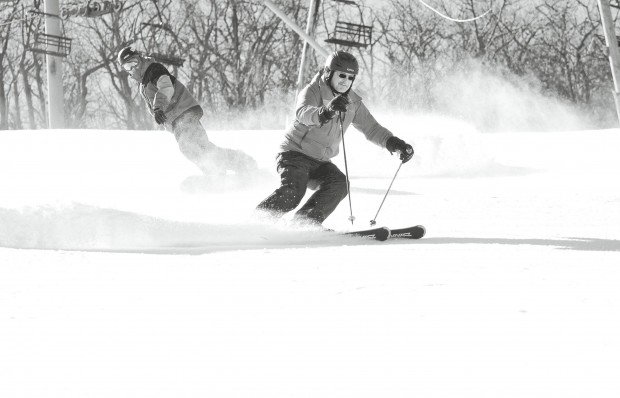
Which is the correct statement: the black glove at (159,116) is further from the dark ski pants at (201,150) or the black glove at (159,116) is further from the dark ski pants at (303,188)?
the dark ski pants at (303,188)

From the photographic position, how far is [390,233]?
6.52 metres

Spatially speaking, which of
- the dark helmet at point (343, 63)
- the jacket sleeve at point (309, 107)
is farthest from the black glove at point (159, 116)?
the dark helmet at point (343, 63)

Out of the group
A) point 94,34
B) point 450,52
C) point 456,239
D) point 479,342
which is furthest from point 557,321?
point 94,34

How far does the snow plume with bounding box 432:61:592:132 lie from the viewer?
141 ft

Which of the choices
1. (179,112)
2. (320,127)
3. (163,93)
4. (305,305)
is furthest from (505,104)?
(305,305)

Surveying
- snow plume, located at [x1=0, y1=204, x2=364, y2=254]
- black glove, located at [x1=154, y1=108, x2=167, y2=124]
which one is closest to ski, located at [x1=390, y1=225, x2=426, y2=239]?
snow plume, located at [x1=0, y1=204, x2=364, y2=254]

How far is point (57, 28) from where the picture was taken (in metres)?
22.5

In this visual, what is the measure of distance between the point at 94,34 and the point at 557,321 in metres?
47.2

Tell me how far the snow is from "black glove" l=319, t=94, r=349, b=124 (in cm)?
81

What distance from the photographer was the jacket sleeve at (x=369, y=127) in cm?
708

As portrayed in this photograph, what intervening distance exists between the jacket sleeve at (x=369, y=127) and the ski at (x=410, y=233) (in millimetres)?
784

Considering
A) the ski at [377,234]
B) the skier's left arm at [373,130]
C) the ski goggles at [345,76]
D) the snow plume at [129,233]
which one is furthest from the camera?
the skier's left arm at [373,130]

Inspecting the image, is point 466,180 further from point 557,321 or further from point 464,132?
point 557,321

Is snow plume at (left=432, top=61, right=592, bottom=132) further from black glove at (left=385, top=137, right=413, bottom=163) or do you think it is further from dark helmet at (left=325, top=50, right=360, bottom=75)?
dark helmet at (left=325, top=50, right=360, bottom=75)
